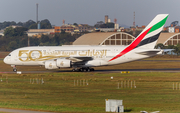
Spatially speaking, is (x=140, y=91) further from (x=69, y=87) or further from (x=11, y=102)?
(x=11, y=102)

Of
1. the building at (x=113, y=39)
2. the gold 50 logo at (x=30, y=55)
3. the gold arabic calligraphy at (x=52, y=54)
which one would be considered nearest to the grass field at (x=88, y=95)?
the gold arabic calligraphy at (x=52, y=54)

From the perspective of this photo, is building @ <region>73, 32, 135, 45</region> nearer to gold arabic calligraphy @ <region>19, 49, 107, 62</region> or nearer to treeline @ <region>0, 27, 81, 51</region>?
treeline @ <region>0, 27, 81, 51</region>

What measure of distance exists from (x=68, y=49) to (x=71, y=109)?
2809 cm

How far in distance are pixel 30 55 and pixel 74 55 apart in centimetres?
737

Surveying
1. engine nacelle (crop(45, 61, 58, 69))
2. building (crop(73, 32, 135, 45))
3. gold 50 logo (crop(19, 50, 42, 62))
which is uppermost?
building (crop(73, 32, 135, 45))

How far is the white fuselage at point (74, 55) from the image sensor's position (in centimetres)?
4631

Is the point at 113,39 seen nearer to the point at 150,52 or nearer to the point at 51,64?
the point at 150,52

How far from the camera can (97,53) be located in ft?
154

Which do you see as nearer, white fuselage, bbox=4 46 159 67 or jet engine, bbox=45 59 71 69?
jet engine, bbox=45 59 71 69

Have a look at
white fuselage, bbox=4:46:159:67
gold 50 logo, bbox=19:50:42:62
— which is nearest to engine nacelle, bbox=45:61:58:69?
white fuselage, bbox=4:46:159:67

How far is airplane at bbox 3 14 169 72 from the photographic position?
4566 centimetres

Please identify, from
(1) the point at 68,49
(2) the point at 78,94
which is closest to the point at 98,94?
(2) the point at 78,94

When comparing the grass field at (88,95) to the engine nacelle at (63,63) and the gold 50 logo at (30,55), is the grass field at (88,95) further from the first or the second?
the gold 50 logo at (30,55)

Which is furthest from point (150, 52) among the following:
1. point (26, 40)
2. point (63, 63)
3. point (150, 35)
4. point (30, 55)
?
point (26, 40)
